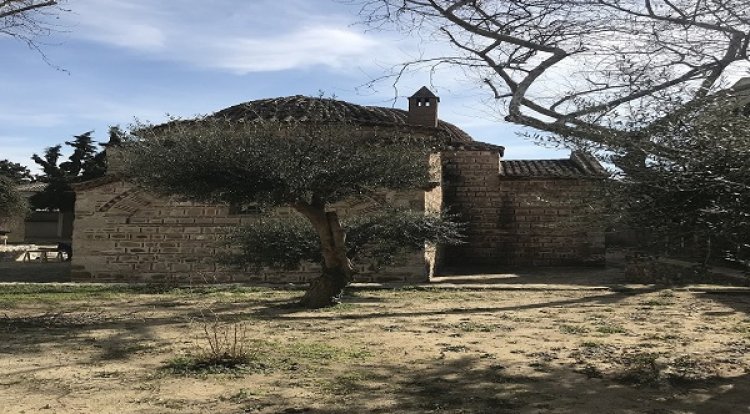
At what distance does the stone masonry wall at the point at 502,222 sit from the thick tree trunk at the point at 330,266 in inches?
383

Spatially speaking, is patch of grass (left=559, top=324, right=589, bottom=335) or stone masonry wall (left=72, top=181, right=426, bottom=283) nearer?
patch of grass (left=559, top=324, right=589, bottom=335)

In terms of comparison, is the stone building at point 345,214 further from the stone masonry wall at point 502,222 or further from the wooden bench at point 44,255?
the wooden bench at point 44,255

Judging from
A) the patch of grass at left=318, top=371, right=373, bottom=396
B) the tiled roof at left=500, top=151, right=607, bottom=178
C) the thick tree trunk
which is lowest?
the patch of grass at left=318, top=371, right=373, bottom=396

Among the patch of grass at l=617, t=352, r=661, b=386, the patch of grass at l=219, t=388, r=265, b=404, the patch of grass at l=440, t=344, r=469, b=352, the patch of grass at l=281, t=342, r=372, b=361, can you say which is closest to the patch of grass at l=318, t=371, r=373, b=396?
the patch of grass at l=219, t=388, r=265, b=404

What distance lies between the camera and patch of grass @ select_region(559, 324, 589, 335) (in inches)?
290

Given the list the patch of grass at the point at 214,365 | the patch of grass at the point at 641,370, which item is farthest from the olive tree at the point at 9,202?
the patch of grass at the point at 641,370

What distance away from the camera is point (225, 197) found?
27.6 feet

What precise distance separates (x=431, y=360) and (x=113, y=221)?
36.1 feet

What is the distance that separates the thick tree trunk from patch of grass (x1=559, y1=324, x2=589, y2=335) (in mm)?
3345

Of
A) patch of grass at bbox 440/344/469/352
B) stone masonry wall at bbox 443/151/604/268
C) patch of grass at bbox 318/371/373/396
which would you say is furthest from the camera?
stone masonry wall at bbox 443/151/604/268

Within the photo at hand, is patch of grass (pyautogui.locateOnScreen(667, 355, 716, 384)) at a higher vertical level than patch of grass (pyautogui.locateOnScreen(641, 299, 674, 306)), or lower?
lower

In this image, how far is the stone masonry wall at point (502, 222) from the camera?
1836 cm

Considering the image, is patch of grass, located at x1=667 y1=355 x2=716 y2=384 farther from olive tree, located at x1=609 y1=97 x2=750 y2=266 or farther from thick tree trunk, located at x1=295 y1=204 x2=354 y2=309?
thick tree trunk, located at x1=295 y1=204 x2=354 y2=309

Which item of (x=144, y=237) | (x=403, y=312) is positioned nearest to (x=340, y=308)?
(x=403, y=312)
